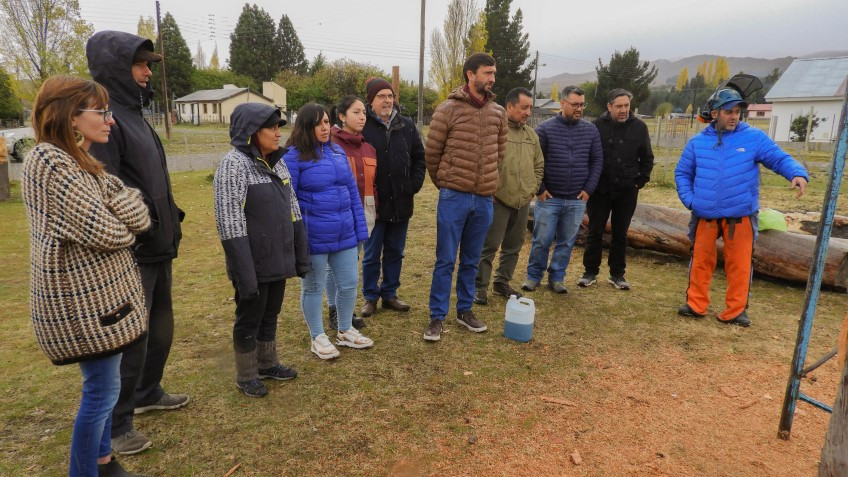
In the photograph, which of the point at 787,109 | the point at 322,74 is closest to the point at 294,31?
the point at 322,74

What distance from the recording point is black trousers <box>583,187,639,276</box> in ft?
17.8

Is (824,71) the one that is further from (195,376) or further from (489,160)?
(195,376)

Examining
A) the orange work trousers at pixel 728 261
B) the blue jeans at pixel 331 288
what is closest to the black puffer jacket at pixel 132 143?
the blue jeans at pixel 331 288

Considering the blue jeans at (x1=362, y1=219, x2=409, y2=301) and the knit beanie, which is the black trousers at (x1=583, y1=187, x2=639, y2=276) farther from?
the knit beanie

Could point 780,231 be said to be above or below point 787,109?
below

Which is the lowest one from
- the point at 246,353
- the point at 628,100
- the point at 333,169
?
the point at 246,353

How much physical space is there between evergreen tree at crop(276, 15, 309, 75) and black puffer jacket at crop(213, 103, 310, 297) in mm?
66869

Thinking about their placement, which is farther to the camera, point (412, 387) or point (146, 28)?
point (146, 28)

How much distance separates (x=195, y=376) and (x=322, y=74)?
44.2 metres

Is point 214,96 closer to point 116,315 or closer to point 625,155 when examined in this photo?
point 625,155

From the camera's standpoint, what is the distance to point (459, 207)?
13.3 feet

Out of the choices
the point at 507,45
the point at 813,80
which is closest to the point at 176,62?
the point at 507,45

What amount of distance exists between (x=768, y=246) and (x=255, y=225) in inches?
217

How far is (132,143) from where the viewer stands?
248 cm
